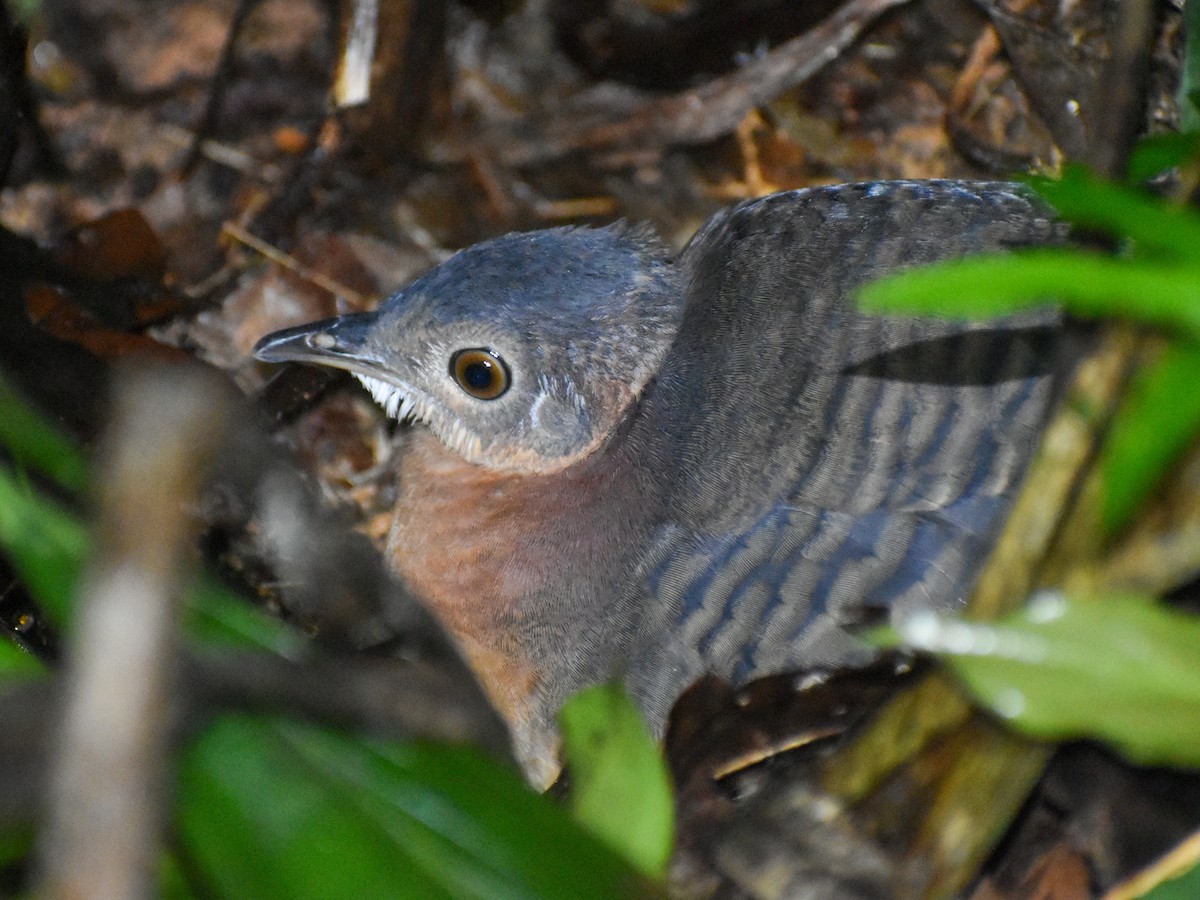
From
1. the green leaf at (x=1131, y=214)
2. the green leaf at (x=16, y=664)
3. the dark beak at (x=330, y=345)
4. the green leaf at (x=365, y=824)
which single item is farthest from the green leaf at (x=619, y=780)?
the dark beak at (x=330, y=345)

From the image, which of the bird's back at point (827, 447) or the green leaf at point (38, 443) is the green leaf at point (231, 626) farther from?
the bird's back at point (827, 447)

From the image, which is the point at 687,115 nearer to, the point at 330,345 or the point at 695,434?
the point at 330,345

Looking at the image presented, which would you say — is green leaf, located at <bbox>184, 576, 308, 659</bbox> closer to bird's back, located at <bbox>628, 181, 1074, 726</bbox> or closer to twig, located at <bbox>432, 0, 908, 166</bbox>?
bird's back, located at <bbox>628, 181, 1074, 726</bbox>


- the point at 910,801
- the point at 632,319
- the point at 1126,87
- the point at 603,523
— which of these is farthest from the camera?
the point at 632,319

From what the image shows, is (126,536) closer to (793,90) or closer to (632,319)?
(632,319)

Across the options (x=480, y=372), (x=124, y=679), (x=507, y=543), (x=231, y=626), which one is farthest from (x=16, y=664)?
(x=480, y=372)

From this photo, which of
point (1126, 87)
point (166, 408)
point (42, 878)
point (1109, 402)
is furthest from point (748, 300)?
point (42, 878)
